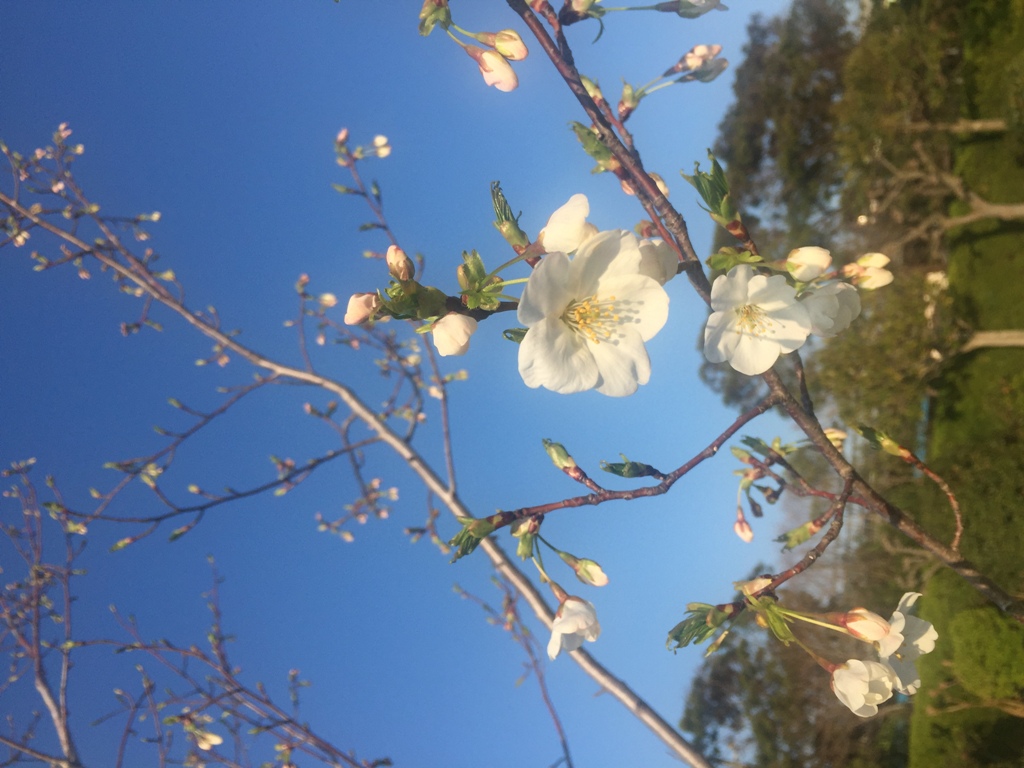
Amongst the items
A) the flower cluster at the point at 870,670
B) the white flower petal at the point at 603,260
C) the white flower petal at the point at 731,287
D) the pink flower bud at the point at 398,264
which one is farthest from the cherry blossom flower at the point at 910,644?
the pink flower bud at the point at 398,264

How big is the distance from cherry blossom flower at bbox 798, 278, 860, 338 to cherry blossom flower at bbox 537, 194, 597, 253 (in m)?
0.29

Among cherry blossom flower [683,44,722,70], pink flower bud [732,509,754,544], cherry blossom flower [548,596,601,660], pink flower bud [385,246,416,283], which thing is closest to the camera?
pink flower bud [385,246,416,283]

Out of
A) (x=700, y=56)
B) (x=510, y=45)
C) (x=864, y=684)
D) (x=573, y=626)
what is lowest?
(x=864, y=684)

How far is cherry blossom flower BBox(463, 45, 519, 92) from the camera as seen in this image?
0.83 metres

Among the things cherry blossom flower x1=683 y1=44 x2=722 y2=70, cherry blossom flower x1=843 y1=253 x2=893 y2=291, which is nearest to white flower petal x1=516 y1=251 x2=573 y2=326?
cherry blossom flower x1=843 y1=253 x2=893 y2=291

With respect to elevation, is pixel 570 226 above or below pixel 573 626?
above

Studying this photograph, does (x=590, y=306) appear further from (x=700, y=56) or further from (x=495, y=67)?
(x=700, y=56)

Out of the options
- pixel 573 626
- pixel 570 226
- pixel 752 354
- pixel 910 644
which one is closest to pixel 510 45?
pixel 570 226

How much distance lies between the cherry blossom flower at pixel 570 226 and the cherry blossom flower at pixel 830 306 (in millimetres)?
287

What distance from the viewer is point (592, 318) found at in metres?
0.77

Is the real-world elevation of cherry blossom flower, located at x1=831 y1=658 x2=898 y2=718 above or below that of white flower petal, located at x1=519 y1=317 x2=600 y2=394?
below

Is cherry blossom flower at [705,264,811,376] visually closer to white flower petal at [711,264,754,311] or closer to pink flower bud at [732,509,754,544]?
white flower petal at [711,264,754,311]

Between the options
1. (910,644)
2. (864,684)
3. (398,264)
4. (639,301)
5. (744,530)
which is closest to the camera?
(398,264)

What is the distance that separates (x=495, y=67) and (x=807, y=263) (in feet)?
1.53
